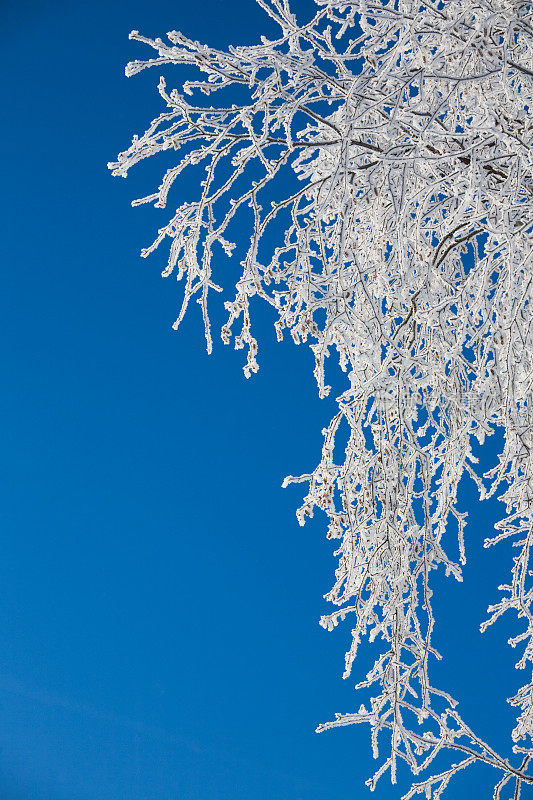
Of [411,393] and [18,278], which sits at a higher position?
[18,278]

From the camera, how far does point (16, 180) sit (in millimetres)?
3523

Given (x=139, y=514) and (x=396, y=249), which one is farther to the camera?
(x=139, y=514)

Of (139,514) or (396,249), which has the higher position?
(139,514)

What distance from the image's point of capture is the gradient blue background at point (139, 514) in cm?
335

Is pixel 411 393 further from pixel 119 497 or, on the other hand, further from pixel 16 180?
pixel 16 180

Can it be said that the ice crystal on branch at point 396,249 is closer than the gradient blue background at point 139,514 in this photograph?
Yes

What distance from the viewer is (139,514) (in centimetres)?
341

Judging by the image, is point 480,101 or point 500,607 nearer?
point 480,101

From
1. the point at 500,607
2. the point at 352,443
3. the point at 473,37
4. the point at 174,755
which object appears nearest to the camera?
the point at 473,37

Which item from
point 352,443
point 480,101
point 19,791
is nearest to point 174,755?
point 19,791

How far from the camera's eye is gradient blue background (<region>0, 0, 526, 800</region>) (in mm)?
3352

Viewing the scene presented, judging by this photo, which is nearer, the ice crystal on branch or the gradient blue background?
the ice crystal on branch

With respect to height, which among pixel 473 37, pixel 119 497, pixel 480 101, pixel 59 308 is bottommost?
pixel 473 37

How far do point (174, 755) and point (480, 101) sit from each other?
2.93 m
